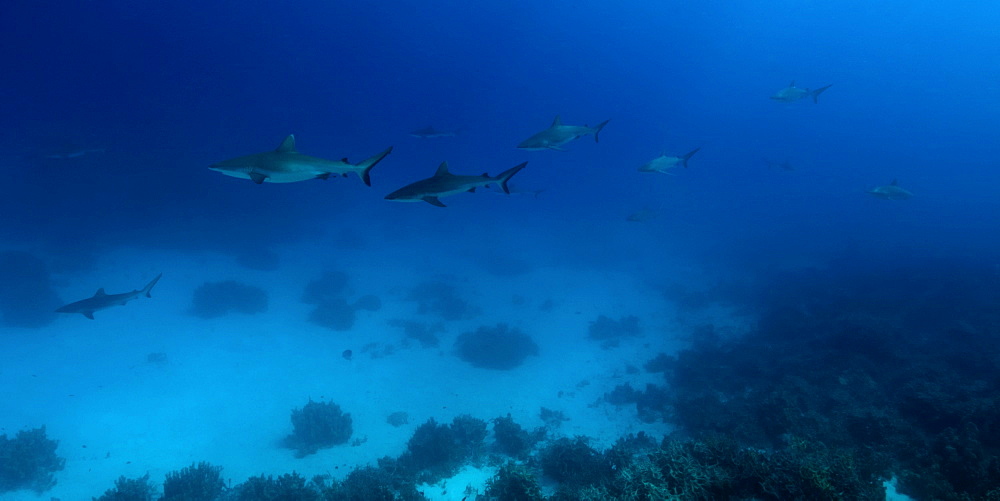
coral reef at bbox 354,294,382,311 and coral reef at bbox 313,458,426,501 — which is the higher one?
coral reef at bbox 313,458,426,501

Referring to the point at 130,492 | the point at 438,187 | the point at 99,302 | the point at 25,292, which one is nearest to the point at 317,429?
the point at 130,492

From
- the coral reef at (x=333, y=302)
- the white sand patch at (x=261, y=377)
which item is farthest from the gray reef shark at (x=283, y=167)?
the coral reef at (x=333, y=302)

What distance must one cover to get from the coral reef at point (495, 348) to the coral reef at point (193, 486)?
995 cm

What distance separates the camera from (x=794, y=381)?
10.1m

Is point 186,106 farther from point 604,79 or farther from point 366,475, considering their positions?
Result: point 604,79

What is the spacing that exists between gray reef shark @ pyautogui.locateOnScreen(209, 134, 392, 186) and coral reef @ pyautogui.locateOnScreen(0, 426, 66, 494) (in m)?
11.8

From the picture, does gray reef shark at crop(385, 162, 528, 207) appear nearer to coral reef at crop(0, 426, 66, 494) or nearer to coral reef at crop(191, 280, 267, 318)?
coral reef at crop(0, 426, 66, 494)

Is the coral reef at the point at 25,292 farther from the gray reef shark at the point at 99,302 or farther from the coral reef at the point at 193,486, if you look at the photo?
the coral reef at the point at 193,486

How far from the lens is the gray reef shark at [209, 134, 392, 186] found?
4.56 m

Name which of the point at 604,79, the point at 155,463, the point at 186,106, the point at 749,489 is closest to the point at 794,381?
the point at 749,489

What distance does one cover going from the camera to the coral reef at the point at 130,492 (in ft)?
27.6

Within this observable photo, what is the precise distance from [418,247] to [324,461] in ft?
89.8

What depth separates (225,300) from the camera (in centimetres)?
2078

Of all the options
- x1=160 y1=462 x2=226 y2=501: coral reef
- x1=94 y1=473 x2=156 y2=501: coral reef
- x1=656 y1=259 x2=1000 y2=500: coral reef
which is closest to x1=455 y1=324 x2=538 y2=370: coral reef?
x1=656 y1=259 x2=1000 y2=500: coral reef
